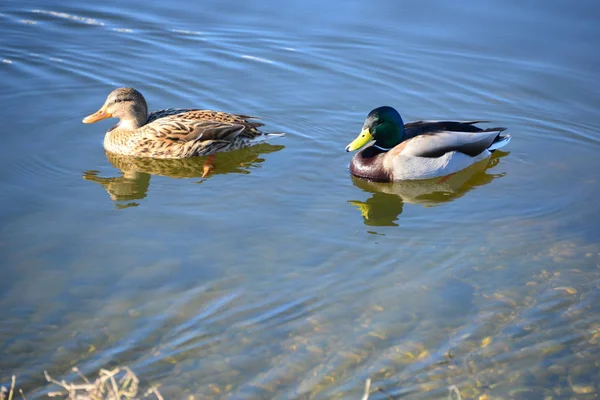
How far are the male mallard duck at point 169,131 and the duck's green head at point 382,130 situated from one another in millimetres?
1105

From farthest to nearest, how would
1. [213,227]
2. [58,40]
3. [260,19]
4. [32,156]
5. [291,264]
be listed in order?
[260,19] → [58,40] → [32,156] → [213,227] → [291,264]

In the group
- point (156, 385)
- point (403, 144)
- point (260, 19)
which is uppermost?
point (260, 19)

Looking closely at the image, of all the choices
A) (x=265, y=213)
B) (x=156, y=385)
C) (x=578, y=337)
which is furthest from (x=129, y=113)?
(x=578, y=337)

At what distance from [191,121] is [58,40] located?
12.1ft

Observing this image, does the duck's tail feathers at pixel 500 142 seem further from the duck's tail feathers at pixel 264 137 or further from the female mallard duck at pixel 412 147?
the duck's tail feathers at pixel 264 137

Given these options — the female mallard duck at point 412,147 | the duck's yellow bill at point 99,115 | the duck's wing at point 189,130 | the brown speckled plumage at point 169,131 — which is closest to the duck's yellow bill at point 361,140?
the female mallard duck at point 412,147

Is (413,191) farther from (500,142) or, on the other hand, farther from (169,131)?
(169,131)

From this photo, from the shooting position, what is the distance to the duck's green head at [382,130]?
9023 millimetres

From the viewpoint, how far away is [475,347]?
600 centimetres

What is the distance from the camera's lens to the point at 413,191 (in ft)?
29.0

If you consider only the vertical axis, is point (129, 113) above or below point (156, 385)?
above

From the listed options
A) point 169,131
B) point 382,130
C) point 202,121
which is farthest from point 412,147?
point 169,131

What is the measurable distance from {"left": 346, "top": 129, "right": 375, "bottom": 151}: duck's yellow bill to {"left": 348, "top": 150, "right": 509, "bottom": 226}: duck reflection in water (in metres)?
0.32

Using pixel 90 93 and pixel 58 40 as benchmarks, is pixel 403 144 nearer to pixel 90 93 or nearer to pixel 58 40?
pixel 90 93
